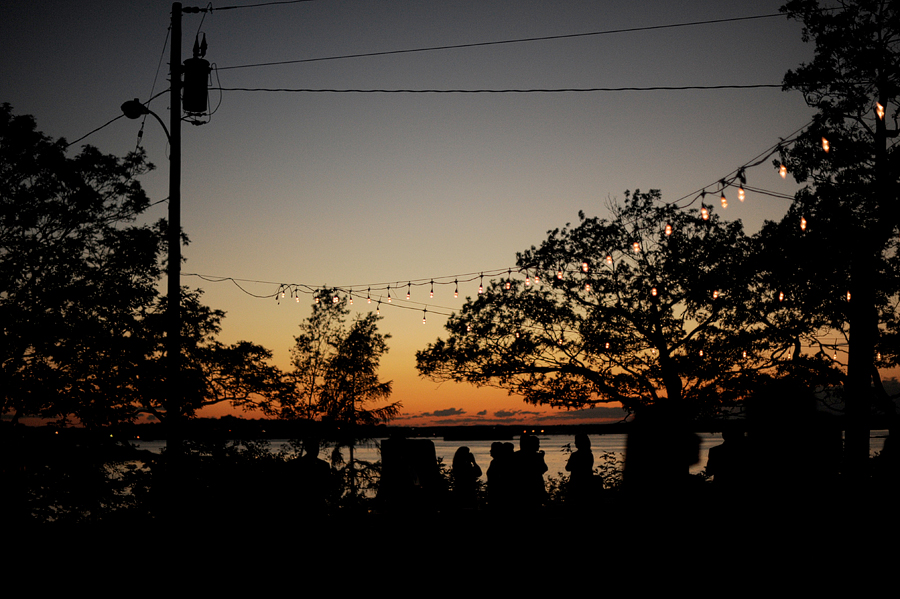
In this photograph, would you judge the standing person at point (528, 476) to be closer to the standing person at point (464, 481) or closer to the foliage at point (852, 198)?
the standing person at point (464, 481)

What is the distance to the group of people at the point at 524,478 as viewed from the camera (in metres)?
8.80

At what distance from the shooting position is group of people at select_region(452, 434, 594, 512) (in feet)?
28.9

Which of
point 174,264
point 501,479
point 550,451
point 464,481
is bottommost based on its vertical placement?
point 550,451

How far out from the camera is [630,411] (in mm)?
16609

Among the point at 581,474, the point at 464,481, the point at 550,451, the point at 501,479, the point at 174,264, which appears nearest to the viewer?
the point at 174,264

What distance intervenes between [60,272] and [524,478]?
1088cm

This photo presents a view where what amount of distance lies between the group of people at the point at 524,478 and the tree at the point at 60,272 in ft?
29.3

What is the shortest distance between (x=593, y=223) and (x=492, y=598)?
41.4 ft

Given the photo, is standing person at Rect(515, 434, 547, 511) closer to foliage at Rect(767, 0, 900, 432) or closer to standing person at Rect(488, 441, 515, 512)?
standing person at Rect(488, 441, 515, 512)

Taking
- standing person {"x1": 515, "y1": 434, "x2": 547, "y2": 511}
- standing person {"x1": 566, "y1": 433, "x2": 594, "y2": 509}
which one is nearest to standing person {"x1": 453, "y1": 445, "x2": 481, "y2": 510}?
standing person {"x1": 515, "y1": 434, "x2": 547, "y2": 511}

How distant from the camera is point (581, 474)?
30.4 feet

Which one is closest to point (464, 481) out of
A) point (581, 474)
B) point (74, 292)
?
point (581, 474)

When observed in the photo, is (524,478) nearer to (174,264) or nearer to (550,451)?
(174,264)

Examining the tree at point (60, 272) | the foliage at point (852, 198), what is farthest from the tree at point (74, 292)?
the foliage at point (852, 198)
